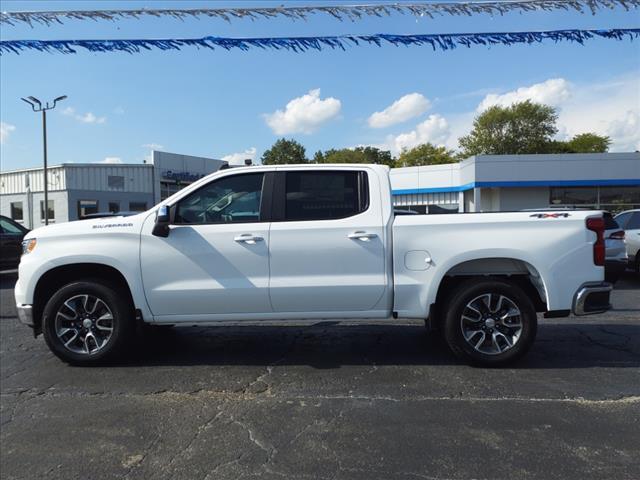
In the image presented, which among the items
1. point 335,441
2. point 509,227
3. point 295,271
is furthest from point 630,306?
point 335,441

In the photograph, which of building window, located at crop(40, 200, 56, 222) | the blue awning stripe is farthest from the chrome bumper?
building window, located at crop(40, 200, 56, 222)

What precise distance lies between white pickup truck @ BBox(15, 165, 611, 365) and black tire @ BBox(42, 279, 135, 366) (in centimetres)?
1

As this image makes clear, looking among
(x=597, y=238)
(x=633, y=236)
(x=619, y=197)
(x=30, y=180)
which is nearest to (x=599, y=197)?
(x=619, y=197)

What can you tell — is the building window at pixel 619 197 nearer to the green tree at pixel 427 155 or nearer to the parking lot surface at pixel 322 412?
the parking lot surface at pixel 322 412

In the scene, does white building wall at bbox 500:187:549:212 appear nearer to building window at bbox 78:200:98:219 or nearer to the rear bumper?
the rear bumper

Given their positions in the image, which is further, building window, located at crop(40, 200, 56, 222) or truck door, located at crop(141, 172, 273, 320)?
building window, located at crop(40, 200, 56, 222)

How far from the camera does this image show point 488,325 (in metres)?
4.99

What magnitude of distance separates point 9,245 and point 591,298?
42.2 ft

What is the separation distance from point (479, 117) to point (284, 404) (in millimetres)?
64503

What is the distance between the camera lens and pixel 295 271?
16.4 ft

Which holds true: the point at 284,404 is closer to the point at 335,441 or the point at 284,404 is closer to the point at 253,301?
the point at 335,441

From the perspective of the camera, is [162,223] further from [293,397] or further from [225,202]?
[293,397]

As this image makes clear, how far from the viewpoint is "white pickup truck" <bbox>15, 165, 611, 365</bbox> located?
4945mm

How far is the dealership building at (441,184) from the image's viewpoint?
3192cm
